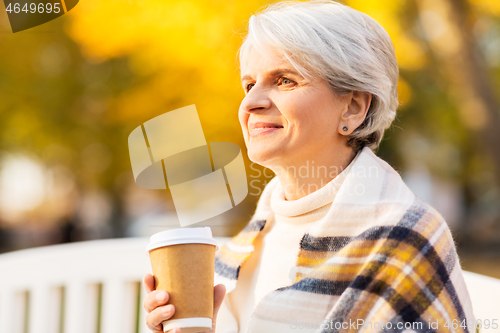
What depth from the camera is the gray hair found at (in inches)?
61.9

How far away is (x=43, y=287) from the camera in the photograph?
8.50ft

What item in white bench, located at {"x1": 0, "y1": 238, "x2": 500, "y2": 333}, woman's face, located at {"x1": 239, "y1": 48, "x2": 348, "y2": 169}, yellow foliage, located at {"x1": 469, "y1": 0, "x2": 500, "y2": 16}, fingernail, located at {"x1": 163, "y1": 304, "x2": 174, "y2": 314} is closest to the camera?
fingernail, located at {"x1": 163, "y1": 304, "x2": 174, "y2": 314}

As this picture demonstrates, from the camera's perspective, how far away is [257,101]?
64.2 inches

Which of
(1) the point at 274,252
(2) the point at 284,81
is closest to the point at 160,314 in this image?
(1) the point at 274,252

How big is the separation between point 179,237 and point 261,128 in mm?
519

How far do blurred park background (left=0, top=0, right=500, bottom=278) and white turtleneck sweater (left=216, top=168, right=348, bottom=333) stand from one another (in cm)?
211

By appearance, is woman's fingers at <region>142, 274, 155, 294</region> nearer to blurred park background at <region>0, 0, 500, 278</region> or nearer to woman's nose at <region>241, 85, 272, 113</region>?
woman's nose at <region>241, 85, 272, 113</region>

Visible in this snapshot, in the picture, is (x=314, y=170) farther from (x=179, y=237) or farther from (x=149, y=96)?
(x=149, y=96)

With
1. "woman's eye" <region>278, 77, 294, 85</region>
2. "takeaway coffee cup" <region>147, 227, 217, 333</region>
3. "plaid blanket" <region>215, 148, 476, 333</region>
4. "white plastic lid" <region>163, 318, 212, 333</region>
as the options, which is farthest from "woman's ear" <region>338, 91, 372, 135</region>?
"white plastic lid" <region>163, 318, 212, 333</region>

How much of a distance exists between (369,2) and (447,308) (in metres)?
4.23

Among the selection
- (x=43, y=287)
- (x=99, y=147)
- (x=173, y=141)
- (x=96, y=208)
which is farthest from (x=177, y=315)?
(x=96, y=208)

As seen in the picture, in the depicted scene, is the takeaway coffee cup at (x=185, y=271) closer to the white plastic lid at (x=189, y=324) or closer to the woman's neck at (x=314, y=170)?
the white plastic lid at (x=189, y=324)

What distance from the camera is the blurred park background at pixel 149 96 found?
5.08m

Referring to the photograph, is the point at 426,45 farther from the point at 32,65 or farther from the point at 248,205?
the point at 32,65
